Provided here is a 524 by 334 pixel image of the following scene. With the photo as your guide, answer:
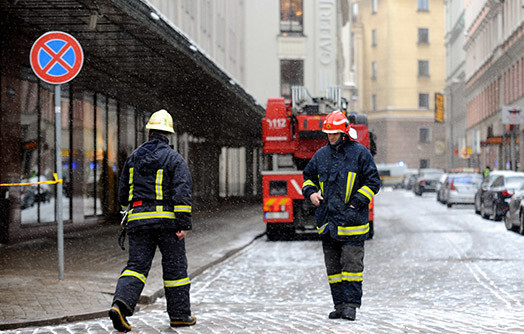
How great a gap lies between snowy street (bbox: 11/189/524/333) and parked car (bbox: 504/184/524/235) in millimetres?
1432

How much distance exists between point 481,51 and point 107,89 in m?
45.8

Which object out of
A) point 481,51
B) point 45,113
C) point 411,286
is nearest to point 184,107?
point 45,113

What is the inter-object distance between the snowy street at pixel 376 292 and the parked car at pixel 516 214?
143 centimetres

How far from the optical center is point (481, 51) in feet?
212

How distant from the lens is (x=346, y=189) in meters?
8.30

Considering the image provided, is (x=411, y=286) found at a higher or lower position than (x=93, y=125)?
lower

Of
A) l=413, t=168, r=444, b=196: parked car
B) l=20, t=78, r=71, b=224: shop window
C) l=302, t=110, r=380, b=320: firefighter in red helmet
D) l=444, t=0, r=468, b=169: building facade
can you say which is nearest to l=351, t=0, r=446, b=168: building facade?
l=444, t=0, r=468, b=169: building facade

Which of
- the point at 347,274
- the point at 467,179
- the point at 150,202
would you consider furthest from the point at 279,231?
the point at 467,179

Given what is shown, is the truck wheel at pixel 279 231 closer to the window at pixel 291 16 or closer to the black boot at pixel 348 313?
the black boot at pixel 348 313

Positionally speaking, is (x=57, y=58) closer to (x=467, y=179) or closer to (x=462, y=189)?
(x=462, y=189)

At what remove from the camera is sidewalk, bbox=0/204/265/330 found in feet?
29.2

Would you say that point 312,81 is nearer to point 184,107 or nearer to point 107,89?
point 184,107

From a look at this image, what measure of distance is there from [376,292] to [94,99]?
13.2 metres

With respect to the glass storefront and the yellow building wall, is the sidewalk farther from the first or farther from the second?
the yellow building wall
